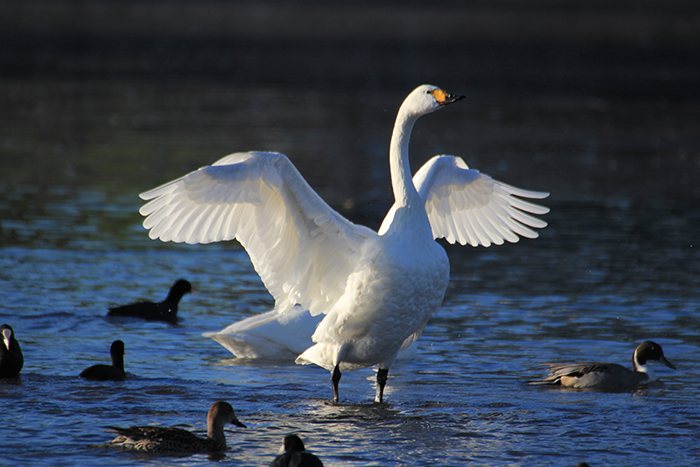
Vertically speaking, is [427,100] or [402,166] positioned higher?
[427,100]

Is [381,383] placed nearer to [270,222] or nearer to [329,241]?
[329,241]

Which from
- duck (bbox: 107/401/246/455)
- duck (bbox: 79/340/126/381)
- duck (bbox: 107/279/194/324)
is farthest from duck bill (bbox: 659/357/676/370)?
duck (bbox: 107/279/194/324)

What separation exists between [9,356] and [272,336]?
7.62 feet

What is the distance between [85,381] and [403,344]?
2.70m

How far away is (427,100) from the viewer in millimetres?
7523

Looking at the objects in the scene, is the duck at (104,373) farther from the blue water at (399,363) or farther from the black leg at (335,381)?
the black leg at (335,381)

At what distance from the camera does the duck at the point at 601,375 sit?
27.3ft

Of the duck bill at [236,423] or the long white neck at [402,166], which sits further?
the long white neck at [402,166]

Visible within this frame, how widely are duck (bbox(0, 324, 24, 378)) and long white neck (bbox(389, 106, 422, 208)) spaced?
11.0 feet

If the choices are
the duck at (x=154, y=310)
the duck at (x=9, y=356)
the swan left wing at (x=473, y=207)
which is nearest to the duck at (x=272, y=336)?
the swan left wing at (x=473, y=207)

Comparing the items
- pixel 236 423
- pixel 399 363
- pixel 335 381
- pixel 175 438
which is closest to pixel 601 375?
pixel 399 363

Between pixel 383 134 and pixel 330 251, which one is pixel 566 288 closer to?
pixel 330 251

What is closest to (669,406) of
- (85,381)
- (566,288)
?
(566,288)

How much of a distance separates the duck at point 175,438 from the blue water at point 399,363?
0.28 ft
